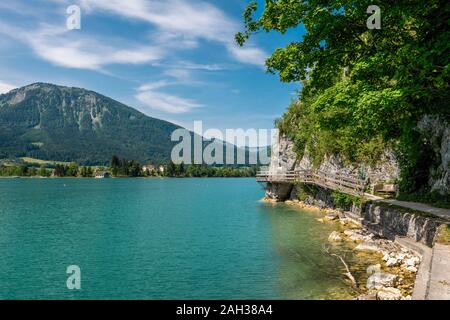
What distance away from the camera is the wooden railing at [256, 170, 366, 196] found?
31.2 m

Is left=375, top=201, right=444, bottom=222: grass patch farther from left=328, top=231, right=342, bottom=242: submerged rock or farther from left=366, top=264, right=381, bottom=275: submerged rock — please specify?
left=366, top=264, right=381, bottom=275: submerged rock

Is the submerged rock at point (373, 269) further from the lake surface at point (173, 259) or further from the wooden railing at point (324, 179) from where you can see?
the wooden railing at point (324, 179)

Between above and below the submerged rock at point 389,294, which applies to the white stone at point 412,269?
below

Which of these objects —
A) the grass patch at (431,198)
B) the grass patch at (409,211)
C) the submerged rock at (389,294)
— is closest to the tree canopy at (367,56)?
the grass patch at (409,211)

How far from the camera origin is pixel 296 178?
47.9m

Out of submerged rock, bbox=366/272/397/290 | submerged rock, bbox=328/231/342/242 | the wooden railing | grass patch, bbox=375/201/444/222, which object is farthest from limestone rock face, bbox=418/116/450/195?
submerged rock, bbox=366/272/397/290

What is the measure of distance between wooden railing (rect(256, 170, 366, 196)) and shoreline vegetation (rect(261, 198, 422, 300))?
183 inches

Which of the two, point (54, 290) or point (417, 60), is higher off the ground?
point (417, 60)

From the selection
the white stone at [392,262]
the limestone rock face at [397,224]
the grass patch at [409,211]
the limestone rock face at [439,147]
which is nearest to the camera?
the white stone at [392,262]

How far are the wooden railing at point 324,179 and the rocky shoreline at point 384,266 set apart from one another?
4.90m

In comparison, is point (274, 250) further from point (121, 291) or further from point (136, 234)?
point (136, 234)

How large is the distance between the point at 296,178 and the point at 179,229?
21079 millimetres

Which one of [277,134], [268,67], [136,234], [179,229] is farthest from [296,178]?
[268,67]

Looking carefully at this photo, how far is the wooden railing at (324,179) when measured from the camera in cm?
3123
